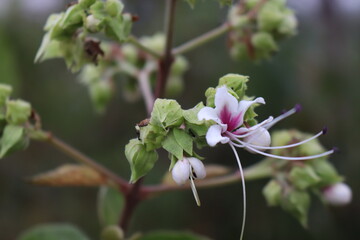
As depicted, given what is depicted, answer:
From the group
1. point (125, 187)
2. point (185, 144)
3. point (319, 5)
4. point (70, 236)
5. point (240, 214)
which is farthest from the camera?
point (319, 5)

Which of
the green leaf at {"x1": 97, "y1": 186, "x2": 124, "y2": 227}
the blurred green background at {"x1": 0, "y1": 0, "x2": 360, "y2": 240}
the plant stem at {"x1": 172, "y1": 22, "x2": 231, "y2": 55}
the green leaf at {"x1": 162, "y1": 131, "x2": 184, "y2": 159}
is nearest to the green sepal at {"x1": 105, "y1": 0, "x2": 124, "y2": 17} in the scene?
the plant stem at {"x1": 172, "y1": 22, "x2": 231, "y2": 55}

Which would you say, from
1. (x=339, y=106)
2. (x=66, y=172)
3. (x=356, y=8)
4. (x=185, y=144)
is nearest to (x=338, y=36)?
(x=356, y=8)

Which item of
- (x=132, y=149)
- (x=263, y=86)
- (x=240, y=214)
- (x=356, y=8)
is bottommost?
(x=240, y=214)

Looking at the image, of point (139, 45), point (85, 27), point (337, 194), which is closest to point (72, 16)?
point (85, 27)

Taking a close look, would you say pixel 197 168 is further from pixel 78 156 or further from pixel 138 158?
pixel 78 156

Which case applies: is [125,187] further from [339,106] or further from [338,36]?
[338,36]

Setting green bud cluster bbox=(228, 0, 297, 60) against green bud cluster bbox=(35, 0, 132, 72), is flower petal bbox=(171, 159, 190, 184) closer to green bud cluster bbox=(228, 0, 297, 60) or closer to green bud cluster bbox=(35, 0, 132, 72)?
green bud cluster bbox=(35, 0, 132, 72)

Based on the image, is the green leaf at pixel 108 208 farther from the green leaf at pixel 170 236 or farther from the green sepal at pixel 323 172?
the green sepal at pixel 323 172
